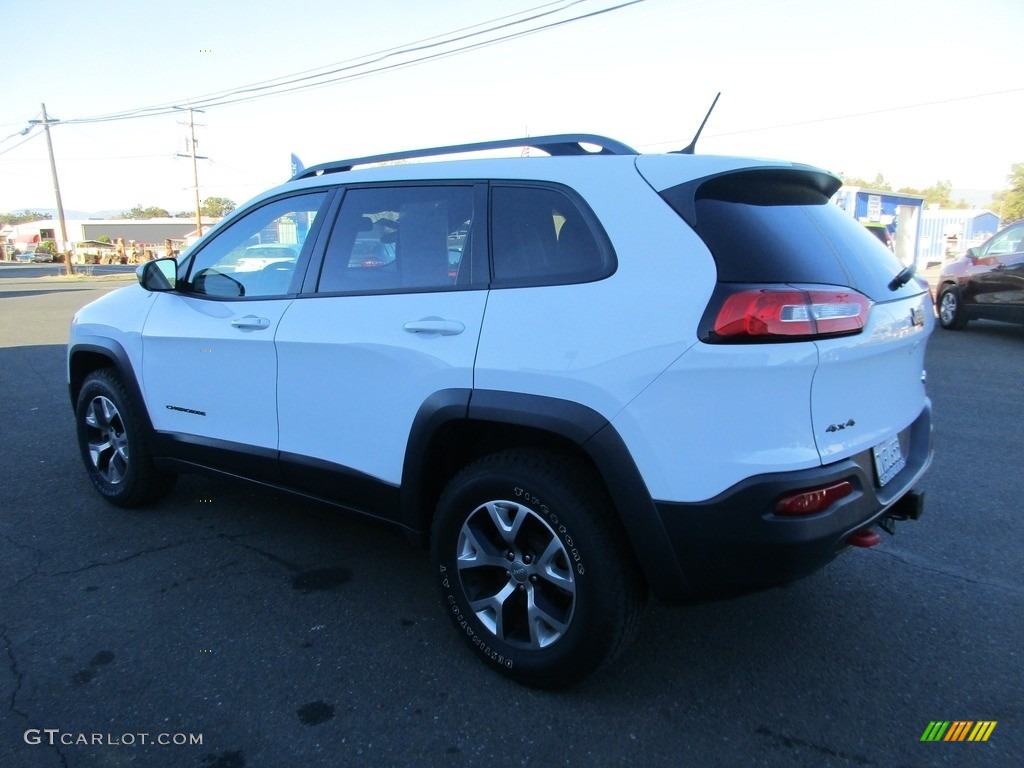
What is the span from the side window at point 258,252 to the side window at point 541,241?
3.52ft

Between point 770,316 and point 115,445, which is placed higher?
point 770,316

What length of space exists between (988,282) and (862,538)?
9864mm

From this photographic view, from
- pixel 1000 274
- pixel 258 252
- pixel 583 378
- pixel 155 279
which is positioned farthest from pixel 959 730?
pixel 1000 274

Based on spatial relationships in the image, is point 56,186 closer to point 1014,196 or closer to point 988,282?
point 988,282

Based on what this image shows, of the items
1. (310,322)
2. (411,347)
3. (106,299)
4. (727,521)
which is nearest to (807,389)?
(727,521)

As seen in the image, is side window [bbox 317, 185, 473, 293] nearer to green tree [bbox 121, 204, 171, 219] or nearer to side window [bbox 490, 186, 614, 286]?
side window [bbox 490, 186, 614, 286]

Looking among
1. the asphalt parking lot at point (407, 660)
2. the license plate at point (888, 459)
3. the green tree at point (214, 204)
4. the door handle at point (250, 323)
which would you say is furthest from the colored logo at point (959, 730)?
the green tree at point (214, 204)

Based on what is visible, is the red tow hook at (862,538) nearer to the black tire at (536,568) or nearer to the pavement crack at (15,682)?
the black tire at (536,568)

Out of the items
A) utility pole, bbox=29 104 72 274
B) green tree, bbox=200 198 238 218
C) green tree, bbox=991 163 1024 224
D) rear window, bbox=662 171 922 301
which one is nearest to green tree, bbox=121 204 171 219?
green tree, bbox=200 198 238 218

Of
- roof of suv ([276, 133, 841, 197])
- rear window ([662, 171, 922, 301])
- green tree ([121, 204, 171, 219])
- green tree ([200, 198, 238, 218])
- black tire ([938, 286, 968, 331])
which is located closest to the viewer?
rear window ([662, 171, 922, 301])

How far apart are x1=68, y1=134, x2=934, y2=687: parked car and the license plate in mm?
16

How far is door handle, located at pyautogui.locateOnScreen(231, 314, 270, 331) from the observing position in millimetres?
3369

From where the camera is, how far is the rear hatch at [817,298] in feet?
7.13

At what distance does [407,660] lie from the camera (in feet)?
9.32
